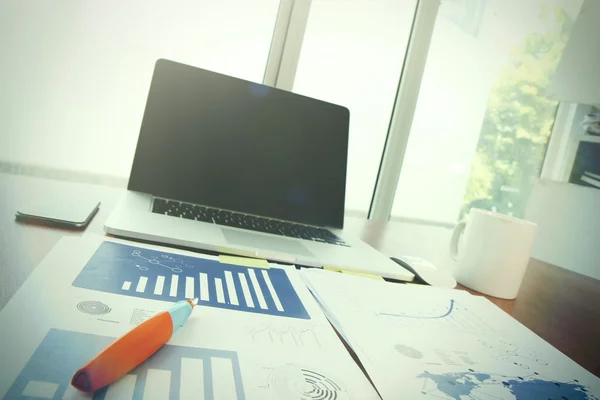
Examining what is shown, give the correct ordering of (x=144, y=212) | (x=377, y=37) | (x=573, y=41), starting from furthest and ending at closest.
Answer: (x=377, y=37) → (x=573, y=41) → (x=144, y=212)

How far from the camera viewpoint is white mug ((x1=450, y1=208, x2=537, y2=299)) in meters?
0.65

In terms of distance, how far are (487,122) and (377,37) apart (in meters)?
0.89

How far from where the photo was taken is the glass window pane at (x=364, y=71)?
2004 mm

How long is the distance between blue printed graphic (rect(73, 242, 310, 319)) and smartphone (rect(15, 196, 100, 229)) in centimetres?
9

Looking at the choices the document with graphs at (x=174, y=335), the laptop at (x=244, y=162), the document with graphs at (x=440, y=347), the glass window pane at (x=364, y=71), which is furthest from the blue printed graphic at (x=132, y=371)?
the glass window pane at (x=364, y=71)

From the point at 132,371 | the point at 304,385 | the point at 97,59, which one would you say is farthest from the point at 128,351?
the point at 97,59

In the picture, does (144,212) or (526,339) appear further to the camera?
(144,212)

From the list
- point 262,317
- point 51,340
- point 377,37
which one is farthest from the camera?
point 377,37

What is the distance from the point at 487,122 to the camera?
250cm

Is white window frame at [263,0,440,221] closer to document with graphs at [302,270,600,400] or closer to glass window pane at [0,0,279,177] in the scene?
glass window pane at [0,0,279,177]

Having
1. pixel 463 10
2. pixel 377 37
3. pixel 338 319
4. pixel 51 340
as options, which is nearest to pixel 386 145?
pixel 377 37

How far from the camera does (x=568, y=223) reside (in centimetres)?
200

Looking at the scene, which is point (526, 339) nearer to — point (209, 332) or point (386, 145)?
point (209, 332)

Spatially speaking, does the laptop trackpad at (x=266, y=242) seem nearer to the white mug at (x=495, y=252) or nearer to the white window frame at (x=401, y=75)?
the white mug at (x=495, y=252)
